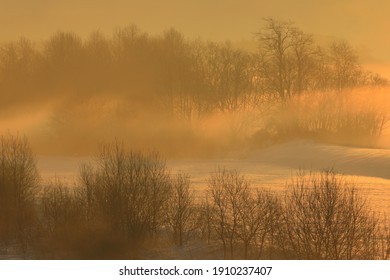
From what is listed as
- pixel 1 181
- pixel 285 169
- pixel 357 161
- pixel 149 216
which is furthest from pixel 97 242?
pixel 357 161

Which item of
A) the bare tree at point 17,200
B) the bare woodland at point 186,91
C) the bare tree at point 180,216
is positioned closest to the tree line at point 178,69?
the bare woodland at point 186,91

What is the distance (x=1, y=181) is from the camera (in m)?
19.7

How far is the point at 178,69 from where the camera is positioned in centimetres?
4350

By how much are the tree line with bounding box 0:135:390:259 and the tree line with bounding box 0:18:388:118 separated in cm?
2278

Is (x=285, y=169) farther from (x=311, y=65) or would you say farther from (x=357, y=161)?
(x=311, y=65)

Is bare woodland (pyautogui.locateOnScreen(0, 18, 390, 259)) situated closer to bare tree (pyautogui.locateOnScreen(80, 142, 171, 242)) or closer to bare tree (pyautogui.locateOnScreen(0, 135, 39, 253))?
bare tree (pyautogui.locateOnScreen(0, 135, 39, 253))

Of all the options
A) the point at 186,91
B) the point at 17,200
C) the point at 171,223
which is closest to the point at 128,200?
the point at 171,223

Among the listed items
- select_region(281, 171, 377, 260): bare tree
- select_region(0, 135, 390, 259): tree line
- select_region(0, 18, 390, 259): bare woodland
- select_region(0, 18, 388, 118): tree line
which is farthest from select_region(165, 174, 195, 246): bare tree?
select_region(0, 18, 388, 118): tree line

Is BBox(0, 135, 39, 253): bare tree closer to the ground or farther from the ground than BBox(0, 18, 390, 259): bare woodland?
closer to the ground

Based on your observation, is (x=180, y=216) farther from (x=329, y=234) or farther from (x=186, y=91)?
(x=186, y=91)

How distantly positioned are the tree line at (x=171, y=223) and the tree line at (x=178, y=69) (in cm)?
2278

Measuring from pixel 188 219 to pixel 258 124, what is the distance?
2637 centimetres

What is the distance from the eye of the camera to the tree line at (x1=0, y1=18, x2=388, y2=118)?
4084cm

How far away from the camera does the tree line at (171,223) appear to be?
14.4 meters
